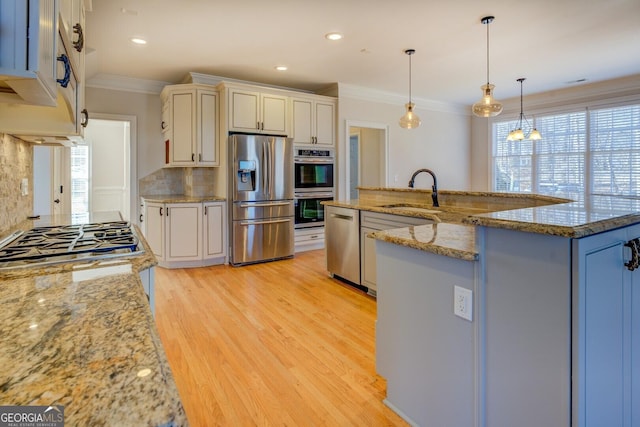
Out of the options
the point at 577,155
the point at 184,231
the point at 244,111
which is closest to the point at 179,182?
the point at 184,231

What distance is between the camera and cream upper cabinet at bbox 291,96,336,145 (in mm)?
5242

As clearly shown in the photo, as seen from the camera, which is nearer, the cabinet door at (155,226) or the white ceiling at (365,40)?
the white ceiling at (365,40)

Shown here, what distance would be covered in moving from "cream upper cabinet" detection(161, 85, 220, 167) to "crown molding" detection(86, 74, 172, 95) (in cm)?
49

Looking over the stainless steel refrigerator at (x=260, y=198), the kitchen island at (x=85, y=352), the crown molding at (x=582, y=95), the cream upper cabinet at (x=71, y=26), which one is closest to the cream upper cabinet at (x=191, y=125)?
the stainless steel refrigerator at (x=260, y=198)

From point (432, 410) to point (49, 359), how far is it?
1471mm

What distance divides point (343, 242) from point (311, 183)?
1.84m

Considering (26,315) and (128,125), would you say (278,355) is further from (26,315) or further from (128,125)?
(128,125)

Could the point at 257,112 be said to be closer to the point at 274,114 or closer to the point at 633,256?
the point at 274,114

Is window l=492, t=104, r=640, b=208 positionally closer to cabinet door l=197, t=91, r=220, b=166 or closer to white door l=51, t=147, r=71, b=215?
cabinet door l=197, t=91, r=220, b=166

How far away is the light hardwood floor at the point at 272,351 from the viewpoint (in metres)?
1.79

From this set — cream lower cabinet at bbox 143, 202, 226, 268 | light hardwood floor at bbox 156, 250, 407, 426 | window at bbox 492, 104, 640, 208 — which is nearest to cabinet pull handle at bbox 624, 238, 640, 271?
light hardwood floor at bbox 156, 250, 407, 426

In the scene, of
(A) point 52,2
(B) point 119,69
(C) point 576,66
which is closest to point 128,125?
(B) point 119,69

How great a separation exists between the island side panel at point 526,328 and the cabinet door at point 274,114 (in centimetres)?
411

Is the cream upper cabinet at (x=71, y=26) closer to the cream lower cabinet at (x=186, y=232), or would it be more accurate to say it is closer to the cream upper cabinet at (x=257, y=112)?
the cream lower cabinet at (x=186, y=232)
